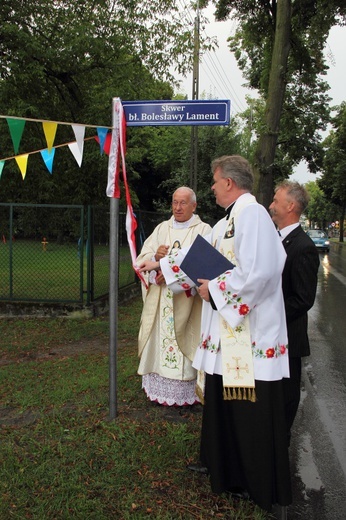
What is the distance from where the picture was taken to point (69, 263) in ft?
32.3

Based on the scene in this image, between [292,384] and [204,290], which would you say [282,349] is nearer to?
[204,290]

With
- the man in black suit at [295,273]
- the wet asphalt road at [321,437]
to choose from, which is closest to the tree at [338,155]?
the wet asphalt road at [321,437]

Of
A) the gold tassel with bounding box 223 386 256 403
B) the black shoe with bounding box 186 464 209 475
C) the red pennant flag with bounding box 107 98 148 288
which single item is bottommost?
the black shoe with bounding box 186 464 209 475

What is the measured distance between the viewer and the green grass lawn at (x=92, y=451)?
9.18 ft

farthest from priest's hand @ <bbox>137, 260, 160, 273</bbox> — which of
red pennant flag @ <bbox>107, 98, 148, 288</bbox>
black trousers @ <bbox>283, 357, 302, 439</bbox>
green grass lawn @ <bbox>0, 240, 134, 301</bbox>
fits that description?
green grass lawn @ <bbox>0, 240, 134, 301</bbox>

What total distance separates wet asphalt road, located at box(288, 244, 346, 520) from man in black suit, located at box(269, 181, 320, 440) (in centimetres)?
42

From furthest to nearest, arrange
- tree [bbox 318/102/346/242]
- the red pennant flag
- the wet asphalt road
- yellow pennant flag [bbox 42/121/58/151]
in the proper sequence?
Result: 1. tree [bbox 318/102/346/242]
2. yellow pennant flag [bbox 42/121/58/151]
3. the red pennant flag
4. the wet asphalt road

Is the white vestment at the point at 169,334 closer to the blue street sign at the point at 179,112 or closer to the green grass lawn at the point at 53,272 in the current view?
the blue street sign at the point at 179,112

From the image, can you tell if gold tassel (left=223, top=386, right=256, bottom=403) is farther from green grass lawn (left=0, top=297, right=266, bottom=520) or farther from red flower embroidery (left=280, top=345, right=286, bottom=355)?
green grass lawn (left=0, top=297, right=266, bottom=520)

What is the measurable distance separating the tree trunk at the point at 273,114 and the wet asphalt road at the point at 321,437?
4146 millimetres

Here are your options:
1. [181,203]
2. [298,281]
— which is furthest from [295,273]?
[181,203]

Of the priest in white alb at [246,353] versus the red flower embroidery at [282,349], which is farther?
the red flower embroidery at [282,349]

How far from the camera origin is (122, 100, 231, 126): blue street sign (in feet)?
12.4

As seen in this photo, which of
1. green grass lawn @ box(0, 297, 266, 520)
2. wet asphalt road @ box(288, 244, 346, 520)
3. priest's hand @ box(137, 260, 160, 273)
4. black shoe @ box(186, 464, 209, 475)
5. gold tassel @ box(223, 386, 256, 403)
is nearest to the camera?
gold tassel @ box(223, 386, 256, 403)
